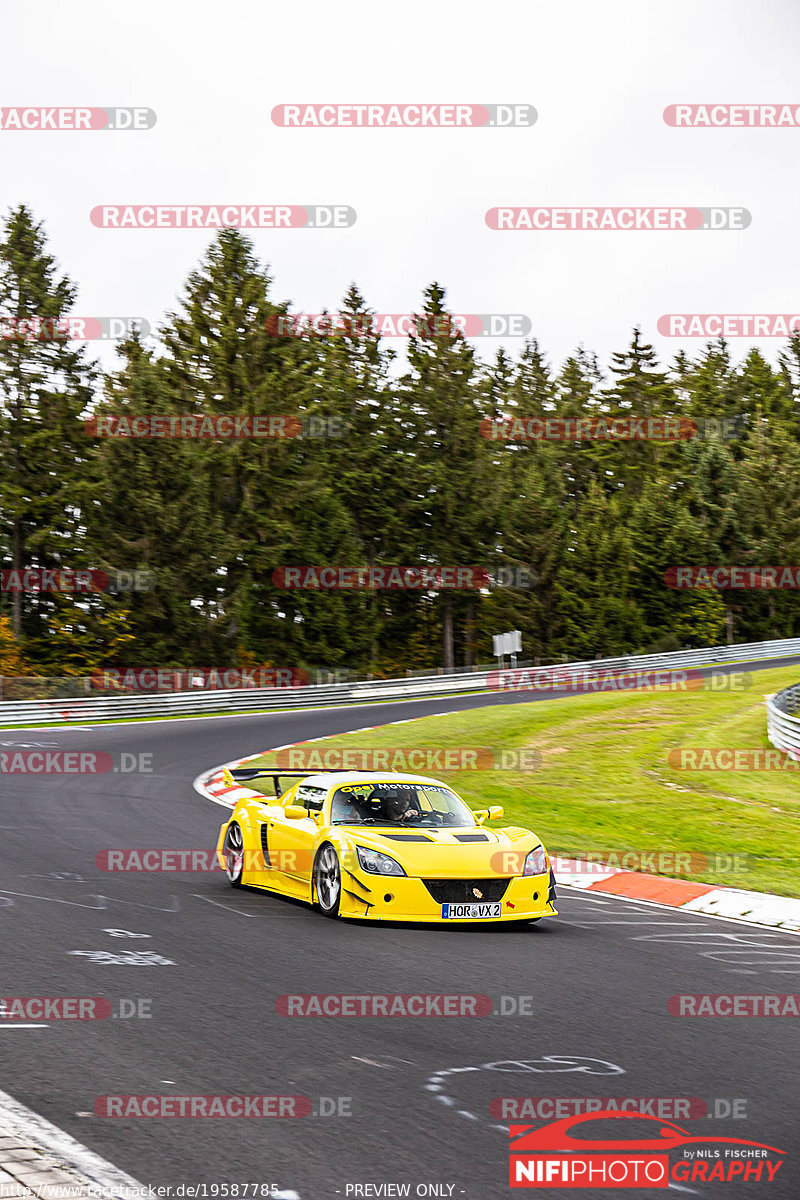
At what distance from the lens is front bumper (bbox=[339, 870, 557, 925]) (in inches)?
375

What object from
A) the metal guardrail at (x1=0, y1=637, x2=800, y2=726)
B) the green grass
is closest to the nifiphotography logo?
the green grass

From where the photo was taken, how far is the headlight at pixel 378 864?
9555mm

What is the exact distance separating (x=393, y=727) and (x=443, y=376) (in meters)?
33.2

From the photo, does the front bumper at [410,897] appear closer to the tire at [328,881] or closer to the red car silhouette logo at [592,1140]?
the tire at [328,881]

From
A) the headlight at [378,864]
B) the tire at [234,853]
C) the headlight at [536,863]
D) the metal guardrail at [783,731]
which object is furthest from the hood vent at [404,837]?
the metal guardrail at [783,731]

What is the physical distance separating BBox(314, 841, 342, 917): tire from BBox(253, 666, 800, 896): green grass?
15.0 feet

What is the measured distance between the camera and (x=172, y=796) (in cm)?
1812

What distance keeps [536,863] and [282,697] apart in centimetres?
2896

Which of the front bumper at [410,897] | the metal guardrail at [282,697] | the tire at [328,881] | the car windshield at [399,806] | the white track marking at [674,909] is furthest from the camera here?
the metal guardrail at [282,697]

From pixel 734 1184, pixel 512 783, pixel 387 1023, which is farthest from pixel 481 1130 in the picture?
pixel 512 783

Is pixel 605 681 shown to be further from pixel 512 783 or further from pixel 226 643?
pixel 512 783

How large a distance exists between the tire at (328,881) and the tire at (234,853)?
1.48 meters

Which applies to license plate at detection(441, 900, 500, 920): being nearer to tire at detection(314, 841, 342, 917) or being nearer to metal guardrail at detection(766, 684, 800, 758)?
tire at detection(314, 841, 342, 917)

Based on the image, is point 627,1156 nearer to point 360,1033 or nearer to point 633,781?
point 360,1033
